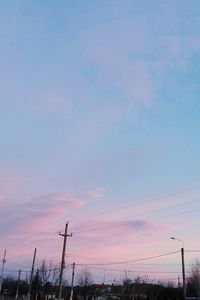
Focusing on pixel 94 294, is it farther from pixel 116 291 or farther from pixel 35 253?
pixel 35 253

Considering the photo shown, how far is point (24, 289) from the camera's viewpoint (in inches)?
6614

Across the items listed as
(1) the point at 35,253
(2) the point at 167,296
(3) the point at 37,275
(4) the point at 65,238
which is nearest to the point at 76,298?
(3) the point at 37,275

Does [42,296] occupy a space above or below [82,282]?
below

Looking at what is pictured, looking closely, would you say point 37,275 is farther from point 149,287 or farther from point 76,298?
point 149,287

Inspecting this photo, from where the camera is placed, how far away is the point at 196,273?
463 feet

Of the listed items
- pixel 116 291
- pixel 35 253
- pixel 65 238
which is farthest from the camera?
pixel 116 291

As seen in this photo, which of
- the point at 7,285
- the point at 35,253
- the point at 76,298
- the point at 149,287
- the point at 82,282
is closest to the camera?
the point at 35,253

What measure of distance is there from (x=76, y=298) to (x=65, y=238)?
7317 centimetres

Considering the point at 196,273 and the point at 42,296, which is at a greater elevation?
the point at 196,273

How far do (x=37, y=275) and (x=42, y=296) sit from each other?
1431cm

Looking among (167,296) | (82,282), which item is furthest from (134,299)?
(82,282)

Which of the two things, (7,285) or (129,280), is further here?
(7,285)

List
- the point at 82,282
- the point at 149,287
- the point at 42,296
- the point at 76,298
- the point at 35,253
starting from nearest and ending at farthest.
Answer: the point at 35,253, the point at 42,296, the point at 76,298, the point at 149,287, the point at 82,282

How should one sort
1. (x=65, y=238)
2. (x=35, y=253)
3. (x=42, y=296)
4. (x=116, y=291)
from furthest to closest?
(x=116, y=291), (x=42, y=296), (x=35, y=253), (x=65, y=238)
